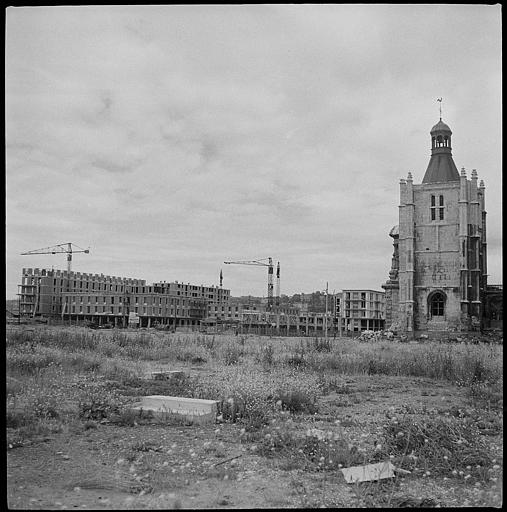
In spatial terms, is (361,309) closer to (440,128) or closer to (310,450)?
(440,128)

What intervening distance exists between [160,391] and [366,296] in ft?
344

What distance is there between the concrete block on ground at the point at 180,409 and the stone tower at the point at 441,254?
40.6 meters

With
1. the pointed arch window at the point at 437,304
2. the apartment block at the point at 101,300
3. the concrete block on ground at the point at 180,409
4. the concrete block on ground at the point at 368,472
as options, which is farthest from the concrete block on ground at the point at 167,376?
the apartment block at the point at 101,300

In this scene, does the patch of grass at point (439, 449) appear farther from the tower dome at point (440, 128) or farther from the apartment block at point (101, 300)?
the apartment block at point (101, 300)

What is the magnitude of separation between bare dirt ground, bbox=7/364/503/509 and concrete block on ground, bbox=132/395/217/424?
0.30 m

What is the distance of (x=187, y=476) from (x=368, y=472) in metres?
2.17

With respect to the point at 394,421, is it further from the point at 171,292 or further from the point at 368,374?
the point at 171,292

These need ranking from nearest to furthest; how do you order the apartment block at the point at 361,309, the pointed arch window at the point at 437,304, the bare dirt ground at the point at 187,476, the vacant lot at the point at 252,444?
the bare dirt ground at the point at 187,476 < the vacant lot at the point at 252,444 < the pointed arch window at the point at 437,304 < the apartment block at the point at 361,309

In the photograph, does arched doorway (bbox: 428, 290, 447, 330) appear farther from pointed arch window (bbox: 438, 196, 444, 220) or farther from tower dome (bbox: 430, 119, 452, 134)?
tower dome (bbox: 430, 119, 452, 134)

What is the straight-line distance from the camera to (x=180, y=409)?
33.4 ft

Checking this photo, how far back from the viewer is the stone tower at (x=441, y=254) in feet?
160

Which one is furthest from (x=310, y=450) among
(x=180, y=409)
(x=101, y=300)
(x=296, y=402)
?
(x=101, y=300)

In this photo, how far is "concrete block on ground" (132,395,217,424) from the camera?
990 cm

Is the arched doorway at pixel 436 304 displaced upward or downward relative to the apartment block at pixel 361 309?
upward
